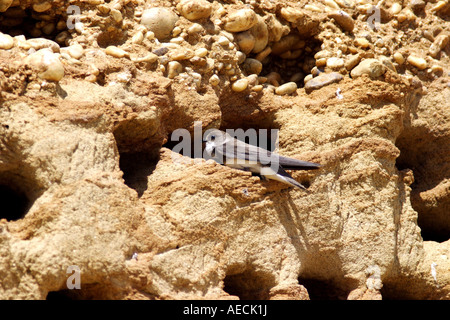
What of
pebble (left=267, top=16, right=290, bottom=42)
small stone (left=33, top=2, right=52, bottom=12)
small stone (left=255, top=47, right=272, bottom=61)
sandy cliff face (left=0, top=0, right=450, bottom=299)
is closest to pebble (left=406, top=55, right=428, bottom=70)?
sandy cliff face (left=0, top=0, right=450, bottom=299)

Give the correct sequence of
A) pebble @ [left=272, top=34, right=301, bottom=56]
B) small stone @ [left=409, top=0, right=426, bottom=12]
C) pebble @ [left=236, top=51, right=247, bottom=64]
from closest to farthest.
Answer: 1. pebble @ [left=236, top=51, right=247, bottom=64]
2. pebble @ [left=272, top=34, right=301, bottom=56]
3. small stone @ [left=409, top=0, right=426, bottom=12]

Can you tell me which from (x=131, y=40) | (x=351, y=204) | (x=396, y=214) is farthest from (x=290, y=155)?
(x=131, y=40)

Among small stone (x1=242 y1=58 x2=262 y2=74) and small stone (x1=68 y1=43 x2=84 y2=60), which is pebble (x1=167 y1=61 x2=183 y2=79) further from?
small stone (x1=242 y1=58 x2=262 y2=74)

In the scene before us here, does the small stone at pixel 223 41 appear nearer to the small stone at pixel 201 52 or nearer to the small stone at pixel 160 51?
the small stone at pixel 201 52

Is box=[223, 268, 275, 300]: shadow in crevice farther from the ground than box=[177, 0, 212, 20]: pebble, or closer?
closer

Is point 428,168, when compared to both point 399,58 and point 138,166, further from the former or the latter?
point 138,166

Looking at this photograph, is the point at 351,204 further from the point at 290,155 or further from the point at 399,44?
the point at 399,44
